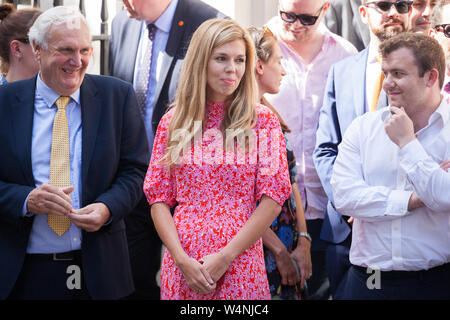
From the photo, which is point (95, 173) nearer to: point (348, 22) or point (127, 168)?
point (127, 168)

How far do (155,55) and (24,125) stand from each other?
1098 mm

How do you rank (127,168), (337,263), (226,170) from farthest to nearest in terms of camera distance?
(337,263)
(127,168)
(226,170)

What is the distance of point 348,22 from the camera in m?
3.80

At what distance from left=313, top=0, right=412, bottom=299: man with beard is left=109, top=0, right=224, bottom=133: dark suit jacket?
2.77 ft

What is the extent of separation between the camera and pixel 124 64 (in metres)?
3.96

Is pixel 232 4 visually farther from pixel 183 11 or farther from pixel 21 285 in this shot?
pixel 21 285

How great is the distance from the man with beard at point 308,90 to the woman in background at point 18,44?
1.38 m

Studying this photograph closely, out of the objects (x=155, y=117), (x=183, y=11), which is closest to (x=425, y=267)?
(x=155, y=117)

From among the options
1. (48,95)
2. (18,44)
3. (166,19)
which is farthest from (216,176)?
(18,44)

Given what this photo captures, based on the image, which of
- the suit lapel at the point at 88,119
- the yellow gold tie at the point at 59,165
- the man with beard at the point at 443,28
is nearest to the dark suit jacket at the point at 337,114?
the man with beard at the point at 443,28

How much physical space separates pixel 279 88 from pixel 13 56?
4.99 feet

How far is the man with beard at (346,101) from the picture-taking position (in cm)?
346

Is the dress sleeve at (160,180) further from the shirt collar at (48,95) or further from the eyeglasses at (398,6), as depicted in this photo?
the eyeglasses at (398,6)

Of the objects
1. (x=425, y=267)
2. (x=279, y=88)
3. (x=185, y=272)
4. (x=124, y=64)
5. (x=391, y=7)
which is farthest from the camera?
(x=124, y=64)
